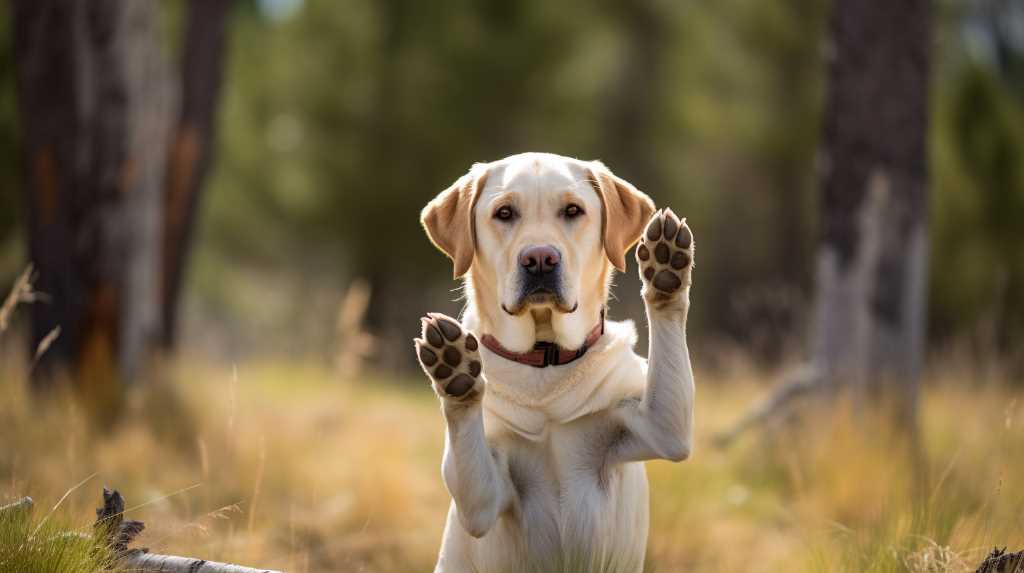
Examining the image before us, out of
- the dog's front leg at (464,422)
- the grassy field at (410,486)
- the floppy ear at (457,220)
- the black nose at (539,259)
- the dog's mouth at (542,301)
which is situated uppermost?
the floppy ear at (457,220)

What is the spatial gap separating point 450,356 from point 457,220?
0.76 m

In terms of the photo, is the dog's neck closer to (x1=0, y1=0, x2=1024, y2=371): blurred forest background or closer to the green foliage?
the green foliage

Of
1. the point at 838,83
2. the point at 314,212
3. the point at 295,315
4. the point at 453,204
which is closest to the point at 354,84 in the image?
the point at 314,212

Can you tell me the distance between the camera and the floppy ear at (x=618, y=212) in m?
3.22

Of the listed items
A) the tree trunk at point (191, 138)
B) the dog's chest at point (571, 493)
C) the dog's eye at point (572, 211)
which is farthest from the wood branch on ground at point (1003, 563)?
the tree trunk at point (191, 138)

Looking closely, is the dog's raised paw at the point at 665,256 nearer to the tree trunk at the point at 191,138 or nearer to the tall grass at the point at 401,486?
the tall grass at the point at 401,486

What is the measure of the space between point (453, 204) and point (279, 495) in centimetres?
260

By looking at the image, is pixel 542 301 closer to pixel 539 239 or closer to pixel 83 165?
pixel 539 239

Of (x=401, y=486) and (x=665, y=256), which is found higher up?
(x=665, y=256)

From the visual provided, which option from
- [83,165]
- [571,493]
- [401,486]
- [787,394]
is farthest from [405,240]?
[571,493]

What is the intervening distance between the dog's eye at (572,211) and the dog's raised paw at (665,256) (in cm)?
38

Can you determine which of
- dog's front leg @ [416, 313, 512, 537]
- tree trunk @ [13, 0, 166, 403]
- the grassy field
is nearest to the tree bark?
the grassy field

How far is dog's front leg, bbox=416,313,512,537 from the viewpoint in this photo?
103 inches

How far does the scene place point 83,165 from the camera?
5902 millimetres
